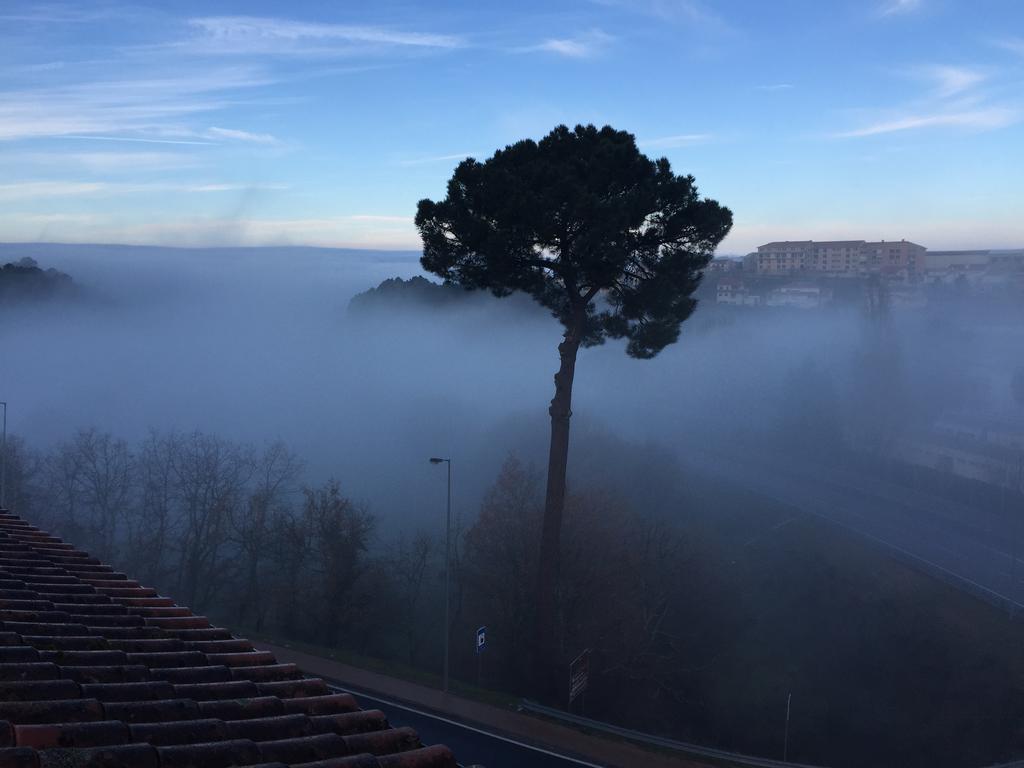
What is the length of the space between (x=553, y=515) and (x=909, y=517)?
2040 cm

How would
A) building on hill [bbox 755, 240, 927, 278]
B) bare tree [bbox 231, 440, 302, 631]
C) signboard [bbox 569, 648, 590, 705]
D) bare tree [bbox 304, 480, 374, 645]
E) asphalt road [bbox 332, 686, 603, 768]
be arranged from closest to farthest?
asphalt road [bbox 332, 686, 603, 768]
signboard [bbox 569, 648, 590, 705]
bare tree [bbox 304, 480, 374, 645]
bare tree [bbox 231, 440, 302, 631]
building on hill [bbox 755, 240, 927, 278]

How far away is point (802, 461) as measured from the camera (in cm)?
3931

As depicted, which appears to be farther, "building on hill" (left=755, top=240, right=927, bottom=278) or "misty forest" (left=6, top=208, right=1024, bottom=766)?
"building on hill" (left=755, top=240, right=927, bottom=278)

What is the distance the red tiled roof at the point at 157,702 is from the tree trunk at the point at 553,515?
9.07 metres

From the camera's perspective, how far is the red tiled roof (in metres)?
2.51

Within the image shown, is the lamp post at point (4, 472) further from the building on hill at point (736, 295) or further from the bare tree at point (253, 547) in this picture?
the building on hill at point (736, 295)

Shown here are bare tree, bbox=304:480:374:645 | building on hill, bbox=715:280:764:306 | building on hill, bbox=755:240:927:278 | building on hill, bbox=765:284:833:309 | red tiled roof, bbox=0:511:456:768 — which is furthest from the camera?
building on hill, bbox=755:240:927:278

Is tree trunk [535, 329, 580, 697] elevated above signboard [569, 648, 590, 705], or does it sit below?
above

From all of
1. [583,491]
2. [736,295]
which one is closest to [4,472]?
[583,491]

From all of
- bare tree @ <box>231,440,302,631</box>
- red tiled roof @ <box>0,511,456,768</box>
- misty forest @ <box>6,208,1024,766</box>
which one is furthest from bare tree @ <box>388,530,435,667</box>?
red tiled roof @ <box>0,511,456,768</box>

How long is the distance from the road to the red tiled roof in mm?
21217

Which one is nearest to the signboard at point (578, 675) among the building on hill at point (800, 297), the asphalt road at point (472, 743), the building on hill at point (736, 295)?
the asphalt road at point (472, 743)

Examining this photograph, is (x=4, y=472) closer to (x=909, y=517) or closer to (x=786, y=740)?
(x=786, y=740)

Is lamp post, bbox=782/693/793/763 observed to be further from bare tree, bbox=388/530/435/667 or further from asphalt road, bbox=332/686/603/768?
bare tree, bbox=388/530/435/667
